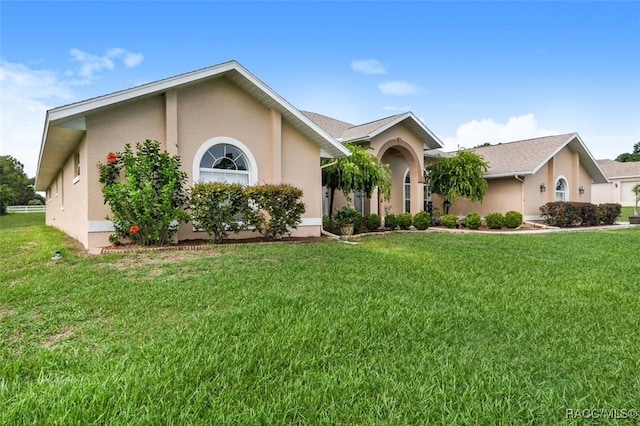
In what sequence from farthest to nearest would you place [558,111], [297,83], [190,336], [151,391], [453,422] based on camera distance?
1. [558,111]
2. [297,83]
3. [190,336]
4. [151,391]
5. [453,422]

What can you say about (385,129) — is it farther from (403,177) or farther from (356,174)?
(403,177)

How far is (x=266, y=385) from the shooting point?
262 cm

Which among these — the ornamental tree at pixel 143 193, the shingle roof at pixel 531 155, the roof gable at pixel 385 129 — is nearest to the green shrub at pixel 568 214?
the shingle roof at pixel 531 155

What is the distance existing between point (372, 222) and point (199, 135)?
7.98 meters

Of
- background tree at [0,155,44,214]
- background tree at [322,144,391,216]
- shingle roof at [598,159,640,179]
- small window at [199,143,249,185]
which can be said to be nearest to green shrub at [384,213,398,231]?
background tree at [322,144,391,216]

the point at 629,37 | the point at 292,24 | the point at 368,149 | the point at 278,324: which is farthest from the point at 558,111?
the point at 278,324

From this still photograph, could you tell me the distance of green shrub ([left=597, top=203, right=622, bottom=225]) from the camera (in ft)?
65.7

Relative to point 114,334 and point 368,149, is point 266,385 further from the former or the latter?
point 368,149

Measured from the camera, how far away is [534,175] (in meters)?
19.6

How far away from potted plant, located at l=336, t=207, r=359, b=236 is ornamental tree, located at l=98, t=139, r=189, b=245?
593 cm

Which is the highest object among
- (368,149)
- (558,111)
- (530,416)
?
(558,111)

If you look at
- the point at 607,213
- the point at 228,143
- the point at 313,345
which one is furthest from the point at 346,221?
the point at 607,213

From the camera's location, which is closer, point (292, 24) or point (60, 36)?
point (60, 36)

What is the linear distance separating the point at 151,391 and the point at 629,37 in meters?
21.4
